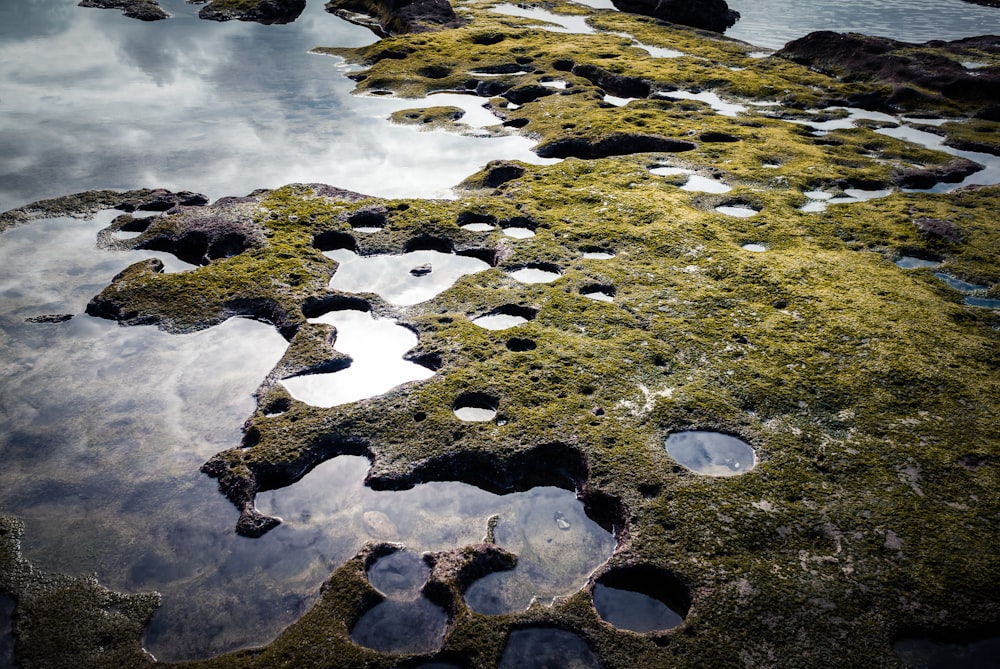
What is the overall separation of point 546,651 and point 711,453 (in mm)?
2821

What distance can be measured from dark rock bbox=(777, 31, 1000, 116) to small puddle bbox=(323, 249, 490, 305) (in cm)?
1515

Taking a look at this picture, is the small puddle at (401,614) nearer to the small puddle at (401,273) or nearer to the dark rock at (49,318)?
the small puddle at (401,273)

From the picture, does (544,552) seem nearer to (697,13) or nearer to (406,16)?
(406,16)

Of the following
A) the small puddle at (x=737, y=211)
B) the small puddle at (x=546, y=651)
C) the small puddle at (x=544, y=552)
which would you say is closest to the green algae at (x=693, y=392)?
the small puddle at (x=546, y=651)

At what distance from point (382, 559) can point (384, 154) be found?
37.6 ft

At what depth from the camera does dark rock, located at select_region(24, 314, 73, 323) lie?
9.66 metres

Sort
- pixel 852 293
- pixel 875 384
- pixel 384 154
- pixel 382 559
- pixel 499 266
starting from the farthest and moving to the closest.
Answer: pixel 384 154 → pixel 499 266 → pixel 852 293 → pixel 875 384 → pixel 382 559

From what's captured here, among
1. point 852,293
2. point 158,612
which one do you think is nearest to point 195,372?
point 158,612

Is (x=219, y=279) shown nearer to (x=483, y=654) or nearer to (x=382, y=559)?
(x=382, y=559)

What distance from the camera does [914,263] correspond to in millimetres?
11000

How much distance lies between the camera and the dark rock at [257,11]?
31.0m

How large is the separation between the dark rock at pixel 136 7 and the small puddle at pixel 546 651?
33.2 m

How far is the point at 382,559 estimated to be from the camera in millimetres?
6230

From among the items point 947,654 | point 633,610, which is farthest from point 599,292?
point 947,654
